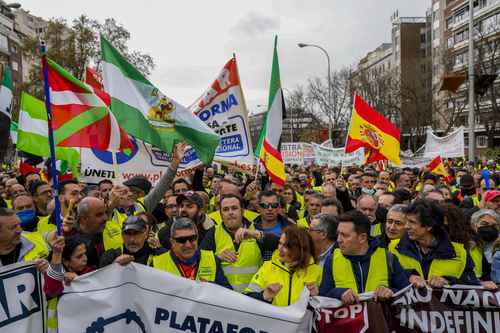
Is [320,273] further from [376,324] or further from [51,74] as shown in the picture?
[51,74]

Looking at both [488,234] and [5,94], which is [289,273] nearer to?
[488,234]

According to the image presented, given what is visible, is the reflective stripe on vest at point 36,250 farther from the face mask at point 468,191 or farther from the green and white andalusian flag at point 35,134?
the face mask at point 468,191

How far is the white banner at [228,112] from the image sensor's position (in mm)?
7520

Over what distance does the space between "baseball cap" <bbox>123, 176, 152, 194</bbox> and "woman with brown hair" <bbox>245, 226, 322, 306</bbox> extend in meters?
3.13

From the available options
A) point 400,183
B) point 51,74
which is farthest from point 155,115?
point 400,183

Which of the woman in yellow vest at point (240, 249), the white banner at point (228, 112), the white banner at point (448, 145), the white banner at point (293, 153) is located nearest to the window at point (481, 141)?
the white banner at point (293, 153)

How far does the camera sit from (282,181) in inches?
305

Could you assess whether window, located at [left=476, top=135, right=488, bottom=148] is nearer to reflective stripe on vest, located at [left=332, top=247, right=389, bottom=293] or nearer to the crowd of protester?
the crowd of protester

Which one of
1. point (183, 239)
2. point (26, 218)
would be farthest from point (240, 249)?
point (26, 218)

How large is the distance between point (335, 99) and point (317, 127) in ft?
26.6

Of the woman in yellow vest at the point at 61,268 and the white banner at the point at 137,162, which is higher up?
the white banner at the point at 137,162

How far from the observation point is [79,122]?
470 cm

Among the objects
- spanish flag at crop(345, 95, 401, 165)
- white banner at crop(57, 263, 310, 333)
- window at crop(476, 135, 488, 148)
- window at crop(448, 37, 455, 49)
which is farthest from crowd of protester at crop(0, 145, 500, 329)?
window at crop(448, 37, 455, 49)

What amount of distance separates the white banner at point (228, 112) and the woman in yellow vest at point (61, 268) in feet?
12.5
